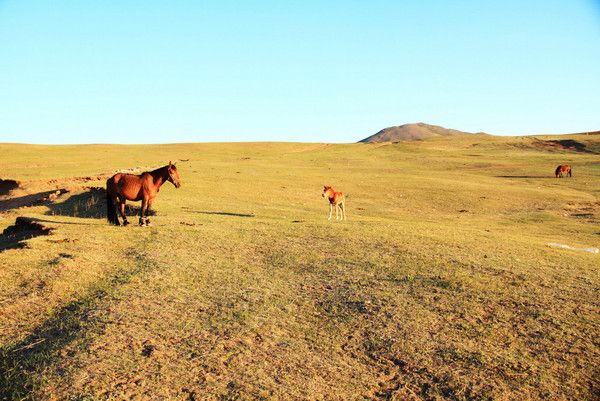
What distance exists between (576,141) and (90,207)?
8292 cm

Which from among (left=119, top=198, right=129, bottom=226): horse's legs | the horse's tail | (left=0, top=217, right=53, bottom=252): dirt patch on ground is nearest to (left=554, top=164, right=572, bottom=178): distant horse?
(left=119, top=198, right=129, bottom=226): horse's legs

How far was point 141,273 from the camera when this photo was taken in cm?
1252

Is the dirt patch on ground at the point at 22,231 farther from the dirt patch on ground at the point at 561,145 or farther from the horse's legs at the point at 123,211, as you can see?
the dirt patch on ground at the point at 561,145

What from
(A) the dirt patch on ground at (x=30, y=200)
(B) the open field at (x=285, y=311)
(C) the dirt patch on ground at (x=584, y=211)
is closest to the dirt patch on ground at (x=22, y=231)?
(B) the open field at (x=285, y=311)

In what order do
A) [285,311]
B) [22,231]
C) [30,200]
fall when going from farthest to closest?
[30,200], [22,231], [285,311]

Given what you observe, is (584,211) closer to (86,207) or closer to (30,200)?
(86,207)

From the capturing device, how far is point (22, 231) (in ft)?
57.9

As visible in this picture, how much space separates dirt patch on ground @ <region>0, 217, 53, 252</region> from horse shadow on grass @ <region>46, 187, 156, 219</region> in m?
3.03

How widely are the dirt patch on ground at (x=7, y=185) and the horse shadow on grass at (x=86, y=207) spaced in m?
8.79

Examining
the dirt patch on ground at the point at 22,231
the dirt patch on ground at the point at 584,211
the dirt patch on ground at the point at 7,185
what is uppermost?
the dirt patch on ground at the point at 7,185

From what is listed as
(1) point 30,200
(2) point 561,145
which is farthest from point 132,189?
Result: (2) point 561,145

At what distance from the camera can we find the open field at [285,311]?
796cm

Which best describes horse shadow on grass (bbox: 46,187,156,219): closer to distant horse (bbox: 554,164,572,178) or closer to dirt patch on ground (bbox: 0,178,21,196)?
dirt patch on ground (bbox: 0,178,21,196)

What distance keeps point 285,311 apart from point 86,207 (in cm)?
1445
